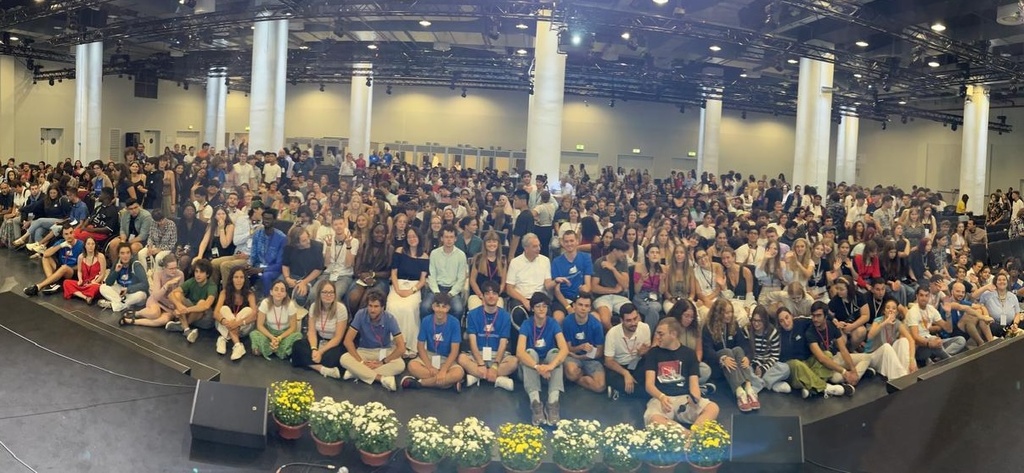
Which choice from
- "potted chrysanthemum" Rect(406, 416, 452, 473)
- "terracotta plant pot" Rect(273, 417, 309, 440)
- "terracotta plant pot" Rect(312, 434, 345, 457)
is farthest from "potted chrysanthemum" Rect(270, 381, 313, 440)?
"potted chrysanthemum" Rect(406, 416, 452, 473)

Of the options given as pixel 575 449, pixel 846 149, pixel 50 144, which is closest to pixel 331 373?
pixel 575 449

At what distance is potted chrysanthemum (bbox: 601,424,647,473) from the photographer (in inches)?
207

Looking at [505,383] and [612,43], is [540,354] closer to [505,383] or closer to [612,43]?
[505,383]

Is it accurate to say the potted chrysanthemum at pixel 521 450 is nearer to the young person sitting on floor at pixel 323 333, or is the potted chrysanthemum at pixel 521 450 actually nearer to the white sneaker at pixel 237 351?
the young person sitting on floor at pixel 323 333

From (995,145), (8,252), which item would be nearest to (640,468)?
(8,252)

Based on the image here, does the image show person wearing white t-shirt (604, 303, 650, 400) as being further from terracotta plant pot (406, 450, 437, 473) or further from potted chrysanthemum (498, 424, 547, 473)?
terracotta plant pot (406, 450, 437, 473)

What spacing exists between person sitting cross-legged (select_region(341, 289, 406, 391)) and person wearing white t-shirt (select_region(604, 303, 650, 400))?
5.96 ft

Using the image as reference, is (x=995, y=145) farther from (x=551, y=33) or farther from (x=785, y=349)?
(x=785, y=349)

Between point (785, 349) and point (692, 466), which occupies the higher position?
point (785, 349)

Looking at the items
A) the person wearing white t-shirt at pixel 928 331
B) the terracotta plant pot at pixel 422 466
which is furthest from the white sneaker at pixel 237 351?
the person wearing white t-shirt at pixel 928 331

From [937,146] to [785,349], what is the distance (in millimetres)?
28083

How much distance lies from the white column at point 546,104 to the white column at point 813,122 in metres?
6.57

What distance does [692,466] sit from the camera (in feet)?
17.7

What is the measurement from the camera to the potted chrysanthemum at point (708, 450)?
535 cm
